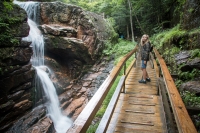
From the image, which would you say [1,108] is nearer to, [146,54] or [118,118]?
[118,118]

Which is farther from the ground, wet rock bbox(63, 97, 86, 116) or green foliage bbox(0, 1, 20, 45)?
green foliage bbox(0, 1, 20, 45)

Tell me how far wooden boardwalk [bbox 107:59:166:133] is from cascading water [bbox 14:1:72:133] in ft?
16.0

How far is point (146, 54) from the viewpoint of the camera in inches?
236

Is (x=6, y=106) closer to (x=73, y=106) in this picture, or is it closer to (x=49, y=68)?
(x=73, y=106)

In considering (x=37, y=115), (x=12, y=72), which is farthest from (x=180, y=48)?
(x=12, y=72)

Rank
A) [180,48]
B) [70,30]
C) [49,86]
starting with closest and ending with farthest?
[180,48]
[49,86]
[70,30]

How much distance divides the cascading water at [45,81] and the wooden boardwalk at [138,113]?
487 cm

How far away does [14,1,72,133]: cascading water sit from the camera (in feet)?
28.4

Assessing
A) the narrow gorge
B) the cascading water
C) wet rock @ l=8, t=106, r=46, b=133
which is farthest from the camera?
the cascading water

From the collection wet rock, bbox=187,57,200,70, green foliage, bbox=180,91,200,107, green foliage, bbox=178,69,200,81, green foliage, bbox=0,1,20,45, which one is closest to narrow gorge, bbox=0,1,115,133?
green foliage, bbox=0,1,20,45

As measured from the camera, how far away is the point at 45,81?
10055 mm

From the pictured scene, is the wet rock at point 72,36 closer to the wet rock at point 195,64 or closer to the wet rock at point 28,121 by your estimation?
the wet rock at point 28,121

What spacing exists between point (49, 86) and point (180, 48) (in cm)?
846

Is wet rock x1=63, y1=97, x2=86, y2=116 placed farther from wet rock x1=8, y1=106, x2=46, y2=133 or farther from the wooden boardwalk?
the wooden boardwalk
